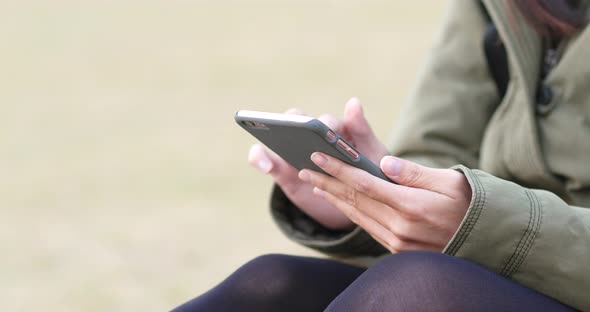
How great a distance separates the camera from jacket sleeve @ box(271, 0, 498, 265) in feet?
4.66

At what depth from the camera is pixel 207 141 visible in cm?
298

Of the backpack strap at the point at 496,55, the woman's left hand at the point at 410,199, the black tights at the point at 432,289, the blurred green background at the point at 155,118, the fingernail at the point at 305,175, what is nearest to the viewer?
the black tights at the point at 432,289

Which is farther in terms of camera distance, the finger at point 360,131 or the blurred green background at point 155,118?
the blurred green background at point 155,118

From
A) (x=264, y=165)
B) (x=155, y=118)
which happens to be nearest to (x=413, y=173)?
(x=264, y=165)

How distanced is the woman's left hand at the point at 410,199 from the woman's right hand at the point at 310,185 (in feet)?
0.64

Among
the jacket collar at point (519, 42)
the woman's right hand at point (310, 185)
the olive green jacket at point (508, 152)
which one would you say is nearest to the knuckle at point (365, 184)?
the olive green jacket at point (508, 152)

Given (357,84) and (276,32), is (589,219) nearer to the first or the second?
(357,84)

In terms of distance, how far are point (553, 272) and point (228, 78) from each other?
2.60 meters

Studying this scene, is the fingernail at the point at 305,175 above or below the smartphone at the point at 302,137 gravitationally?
below

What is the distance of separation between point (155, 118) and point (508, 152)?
6.76 feet

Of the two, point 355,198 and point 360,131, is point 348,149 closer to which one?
point 355,198

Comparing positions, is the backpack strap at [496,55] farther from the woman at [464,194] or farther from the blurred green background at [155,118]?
the blurred green background at [155,118]

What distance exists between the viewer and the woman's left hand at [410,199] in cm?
100

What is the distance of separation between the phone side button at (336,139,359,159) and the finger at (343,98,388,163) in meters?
0.23
